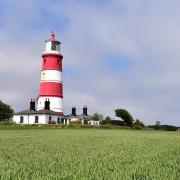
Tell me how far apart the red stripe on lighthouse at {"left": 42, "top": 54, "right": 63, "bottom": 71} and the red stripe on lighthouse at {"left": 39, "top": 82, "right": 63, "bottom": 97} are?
389 cm

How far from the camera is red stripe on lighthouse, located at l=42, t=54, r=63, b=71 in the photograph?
101438 millimetres

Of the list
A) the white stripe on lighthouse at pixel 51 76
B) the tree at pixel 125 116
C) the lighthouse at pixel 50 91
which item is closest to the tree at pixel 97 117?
the tree at pixel 125 116

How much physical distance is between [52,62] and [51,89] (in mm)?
6620

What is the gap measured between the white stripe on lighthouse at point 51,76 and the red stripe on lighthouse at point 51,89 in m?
0.89

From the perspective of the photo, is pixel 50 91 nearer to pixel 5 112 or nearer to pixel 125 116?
pixel 125 116

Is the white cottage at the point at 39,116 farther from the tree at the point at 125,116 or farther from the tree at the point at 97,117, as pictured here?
the tree at the point at 97,117

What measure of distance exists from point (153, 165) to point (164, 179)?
2.90 meters

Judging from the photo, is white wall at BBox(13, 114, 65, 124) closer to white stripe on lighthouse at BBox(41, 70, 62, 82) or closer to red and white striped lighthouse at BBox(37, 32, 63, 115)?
red and white striped lighthouse at BBox(37, 32, 63, 115)

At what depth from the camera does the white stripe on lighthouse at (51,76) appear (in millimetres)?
99688

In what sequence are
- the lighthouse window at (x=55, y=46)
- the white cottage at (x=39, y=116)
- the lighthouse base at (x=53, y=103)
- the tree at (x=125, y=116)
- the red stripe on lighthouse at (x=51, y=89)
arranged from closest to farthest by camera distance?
1. the red stripe on lighthouse at (x=51, y=89)
2. the lighthouse base at (x=53, y=103)
3. the white cottage at (x=39, y=116)
4. the lighthouse window at (x=55, y=46)
5. the tree at (x=125, y=116)

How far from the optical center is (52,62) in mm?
102000

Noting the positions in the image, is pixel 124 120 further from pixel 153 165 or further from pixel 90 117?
pixel 153 165

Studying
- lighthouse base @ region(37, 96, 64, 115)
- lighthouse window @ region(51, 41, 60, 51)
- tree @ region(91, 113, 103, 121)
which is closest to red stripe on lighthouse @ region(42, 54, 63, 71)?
lighthouse window @ region(51, 41, 60, 51)

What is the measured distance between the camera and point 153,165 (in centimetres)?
1164
